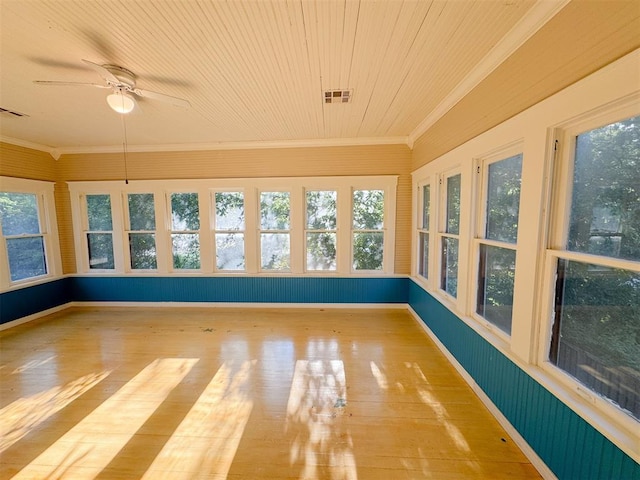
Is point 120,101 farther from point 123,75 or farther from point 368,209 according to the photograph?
point 368,209

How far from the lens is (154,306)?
4.67 meters

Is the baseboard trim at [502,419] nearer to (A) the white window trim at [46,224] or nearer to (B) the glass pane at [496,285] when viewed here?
(B) the glass pane at [496,285]

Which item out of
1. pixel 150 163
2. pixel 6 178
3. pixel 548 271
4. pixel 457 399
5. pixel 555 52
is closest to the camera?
pixel 555 52

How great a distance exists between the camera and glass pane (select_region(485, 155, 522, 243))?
1.94 metres

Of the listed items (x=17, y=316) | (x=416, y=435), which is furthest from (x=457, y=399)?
(x=17, y=316)

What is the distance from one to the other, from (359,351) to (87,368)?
122 inches

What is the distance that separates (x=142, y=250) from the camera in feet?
15.3

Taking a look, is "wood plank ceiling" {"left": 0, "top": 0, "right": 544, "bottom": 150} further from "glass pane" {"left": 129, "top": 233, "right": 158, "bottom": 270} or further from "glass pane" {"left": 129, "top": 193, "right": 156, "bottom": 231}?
"glass pane" {"left": 129, "top": 233, "right": 158, "bottom": 270}

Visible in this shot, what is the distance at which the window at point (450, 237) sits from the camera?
2.86m

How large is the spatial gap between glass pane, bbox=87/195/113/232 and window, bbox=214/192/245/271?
2012mm

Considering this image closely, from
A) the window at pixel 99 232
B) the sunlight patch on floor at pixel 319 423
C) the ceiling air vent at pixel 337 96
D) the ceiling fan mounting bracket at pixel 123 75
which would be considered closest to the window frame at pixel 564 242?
the sunlight patch on floor at pixel 319 423

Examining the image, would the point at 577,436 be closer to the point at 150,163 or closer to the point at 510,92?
the point at 510,92

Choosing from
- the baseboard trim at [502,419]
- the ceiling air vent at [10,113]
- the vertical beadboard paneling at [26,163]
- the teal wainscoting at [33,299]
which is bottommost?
the baseboard trim at [502,419]

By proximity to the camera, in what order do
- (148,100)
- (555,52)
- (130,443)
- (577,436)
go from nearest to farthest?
(577,436)
(555,52)
(130,443)
(148,100)
